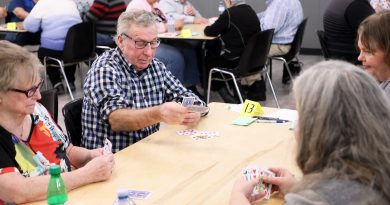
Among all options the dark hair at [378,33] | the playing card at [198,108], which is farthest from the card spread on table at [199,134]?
Result: the dark hair at [378,33]

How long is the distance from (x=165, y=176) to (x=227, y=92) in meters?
3.87

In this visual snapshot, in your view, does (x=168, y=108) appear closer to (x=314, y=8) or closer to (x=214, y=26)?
(x=214, y=26)

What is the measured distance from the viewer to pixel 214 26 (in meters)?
5.30

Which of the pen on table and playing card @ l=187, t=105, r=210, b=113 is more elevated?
playing card @ l=187, t=105, r=210, b=113

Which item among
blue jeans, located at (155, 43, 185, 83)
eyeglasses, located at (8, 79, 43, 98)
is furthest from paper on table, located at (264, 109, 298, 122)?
blue jeans, located at (155, 43, 185, 83)

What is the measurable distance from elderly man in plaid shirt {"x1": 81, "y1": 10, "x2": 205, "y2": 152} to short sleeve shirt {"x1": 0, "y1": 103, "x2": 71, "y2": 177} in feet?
1.01

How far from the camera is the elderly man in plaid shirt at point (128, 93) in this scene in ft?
8.18

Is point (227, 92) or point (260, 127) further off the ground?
point (260, 127)

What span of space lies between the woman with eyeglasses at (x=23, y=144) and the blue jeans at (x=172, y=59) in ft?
11.4

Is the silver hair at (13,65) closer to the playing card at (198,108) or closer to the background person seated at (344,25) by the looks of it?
the playing card at (198,108)

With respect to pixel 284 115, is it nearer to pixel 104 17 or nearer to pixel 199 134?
pixel 199 134

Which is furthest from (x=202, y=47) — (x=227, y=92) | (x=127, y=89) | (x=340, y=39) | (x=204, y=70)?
(x=127, y=89)

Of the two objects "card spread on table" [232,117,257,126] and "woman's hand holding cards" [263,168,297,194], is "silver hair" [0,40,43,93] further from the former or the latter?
"card spread on table" [232,117,257,126]

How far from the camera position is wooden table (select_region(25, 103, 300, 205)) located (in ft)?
5.96
